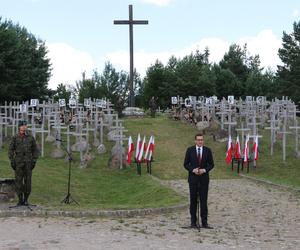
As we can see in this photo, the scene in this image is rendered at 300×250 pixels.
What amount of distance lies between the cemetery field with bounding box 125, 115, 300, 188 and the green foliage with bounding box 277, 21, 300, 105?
1086 inches

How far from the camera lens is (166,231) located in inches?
368

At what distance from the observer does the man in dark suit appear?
9.61 m

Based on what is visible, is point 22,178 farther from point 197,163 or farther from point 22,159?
point 197,163

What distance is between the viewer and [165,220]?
413 inches

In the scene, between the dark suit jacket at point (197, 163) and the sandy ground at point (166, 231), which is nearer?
the sandy ground at point (166, 231)

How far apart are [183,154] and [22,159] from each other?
11719 mm

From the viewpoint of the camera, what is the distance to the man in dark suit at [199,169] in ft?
31.5

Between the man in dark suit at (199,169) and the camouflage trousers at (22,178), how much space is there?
12.1 ft

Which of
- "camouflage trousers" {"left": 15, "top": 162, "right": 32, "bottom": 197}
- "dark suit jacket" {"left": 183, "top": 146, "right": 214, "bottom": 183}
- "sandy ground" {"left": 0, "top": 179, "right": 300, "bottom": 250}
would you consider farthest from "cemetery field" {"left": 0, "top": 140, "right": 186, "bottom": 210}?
"dark suit jacket" {"left": 183, "top": 146, "right": 214, "bottom": 183}

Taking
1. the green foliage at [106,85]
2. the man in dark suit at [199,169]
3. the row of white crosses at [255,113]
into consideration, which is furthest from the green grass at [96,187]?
the green foliage at [106,85]

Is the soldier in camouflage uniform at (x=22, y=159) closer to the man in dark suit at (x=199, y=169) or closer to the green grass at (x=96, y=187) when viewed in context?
the green grass at (x=96, y=187)

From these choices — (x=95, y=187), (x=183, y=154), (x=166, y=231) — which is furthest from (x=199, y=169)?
(x=183, y=154)

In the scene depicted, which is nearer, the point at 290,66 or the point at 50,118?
the point at 50,118

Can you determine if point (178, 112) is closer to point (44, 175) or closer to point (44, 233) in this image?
point (44, 175)
